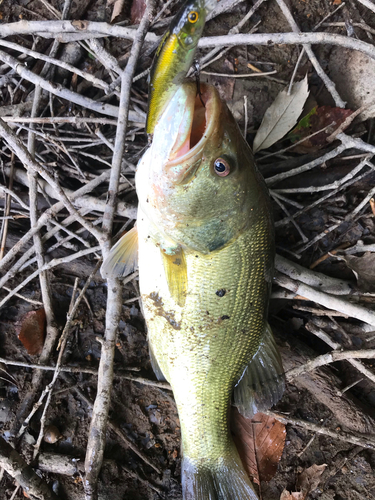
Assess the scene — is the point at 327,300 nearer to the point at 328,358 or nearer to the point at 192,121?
the point at 328,358

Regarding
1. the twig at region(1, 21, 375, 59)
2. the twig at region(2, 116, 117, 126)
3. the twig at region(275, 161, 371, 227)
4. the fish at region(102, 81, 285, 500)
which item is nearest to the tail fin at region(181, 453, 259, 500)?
the fish at region(102, 81, 285, 500)

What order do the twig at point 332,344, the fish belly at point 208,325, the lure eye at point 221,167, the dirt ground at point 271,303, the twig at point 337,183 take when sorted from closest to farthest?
the lure eye at point 221,167
the fish belly at point 208,325
the twig at point 337,183
the twig at point 332,344
the dirt ground at point 271,303

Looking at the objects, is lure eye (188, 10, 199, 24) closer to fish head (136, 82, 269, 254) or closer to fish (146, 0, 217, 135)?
fish (146, 0, 217, 135)

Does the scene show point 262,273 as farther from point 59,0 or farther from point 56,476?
point 59,0

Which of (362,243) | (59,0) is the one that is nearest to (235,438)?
(362,243)

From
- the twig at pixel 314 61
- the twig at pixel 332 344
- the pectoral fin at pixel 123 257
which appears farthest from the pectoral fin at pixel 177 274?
the twig at pixel 314 61

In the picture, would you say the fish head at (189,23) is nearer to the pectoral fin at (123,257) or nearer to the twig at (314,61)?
the pectoral fin at (123,257)
